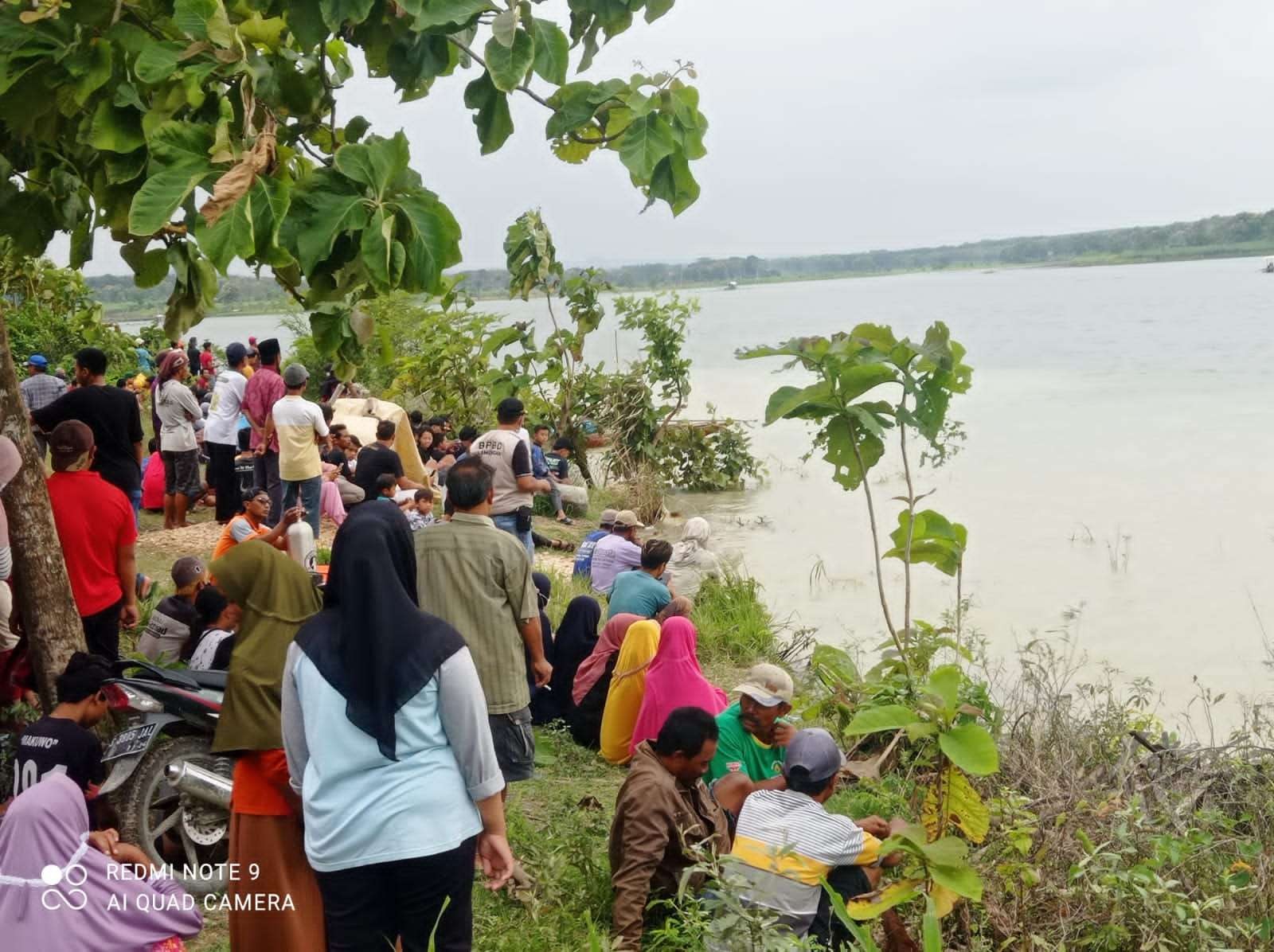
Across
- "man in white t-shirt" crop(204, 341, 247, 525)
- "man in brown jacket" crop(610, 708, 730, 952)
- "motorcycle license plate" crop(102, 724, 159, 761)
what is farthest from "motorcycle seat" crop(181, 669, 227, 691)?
"man in white t-shirt" crop(204, 341, 247, 525)

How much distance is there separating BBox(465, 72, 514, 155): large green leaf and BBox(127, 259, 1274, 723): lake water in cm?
686

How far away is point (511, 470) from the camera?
7395mm

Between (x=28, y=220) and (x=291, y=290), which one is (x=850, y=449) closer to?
(x=291, y=290)

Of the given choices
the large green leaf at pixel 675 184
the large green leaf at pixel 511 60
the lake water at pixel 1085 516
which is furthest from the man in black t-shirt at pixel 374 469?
the lake water at pixel 1085 516

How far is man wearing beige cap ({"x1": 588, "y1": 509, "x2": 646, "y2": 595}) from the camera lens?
308 inches

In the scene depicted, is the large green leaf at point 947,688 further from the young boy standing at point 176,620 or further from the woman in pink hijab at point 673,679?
the young boy standing at point 176,620

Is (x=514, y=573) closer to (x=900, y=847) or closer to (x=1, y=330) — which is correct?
(x=900, y=847)

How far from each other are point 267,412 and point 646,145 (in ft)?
21.0

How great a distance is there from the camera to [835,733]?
6082 millimetres

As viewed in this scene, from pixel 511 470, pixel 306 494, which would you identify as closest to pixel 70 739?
pixel 511 470

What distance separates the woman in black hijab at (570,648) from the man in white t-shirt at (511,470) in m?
1.16

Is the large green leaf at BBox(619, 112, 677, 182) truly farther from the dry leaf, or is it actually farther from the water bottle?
the water bottle

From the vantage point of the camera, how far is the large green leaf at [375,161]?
282 cm

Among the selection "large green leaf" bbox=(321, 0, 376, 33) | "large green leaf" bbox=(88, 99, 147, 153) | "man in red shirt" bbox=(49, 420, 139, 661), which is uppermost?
"large green leaf" bbox=(321, 0, 376, 33)
